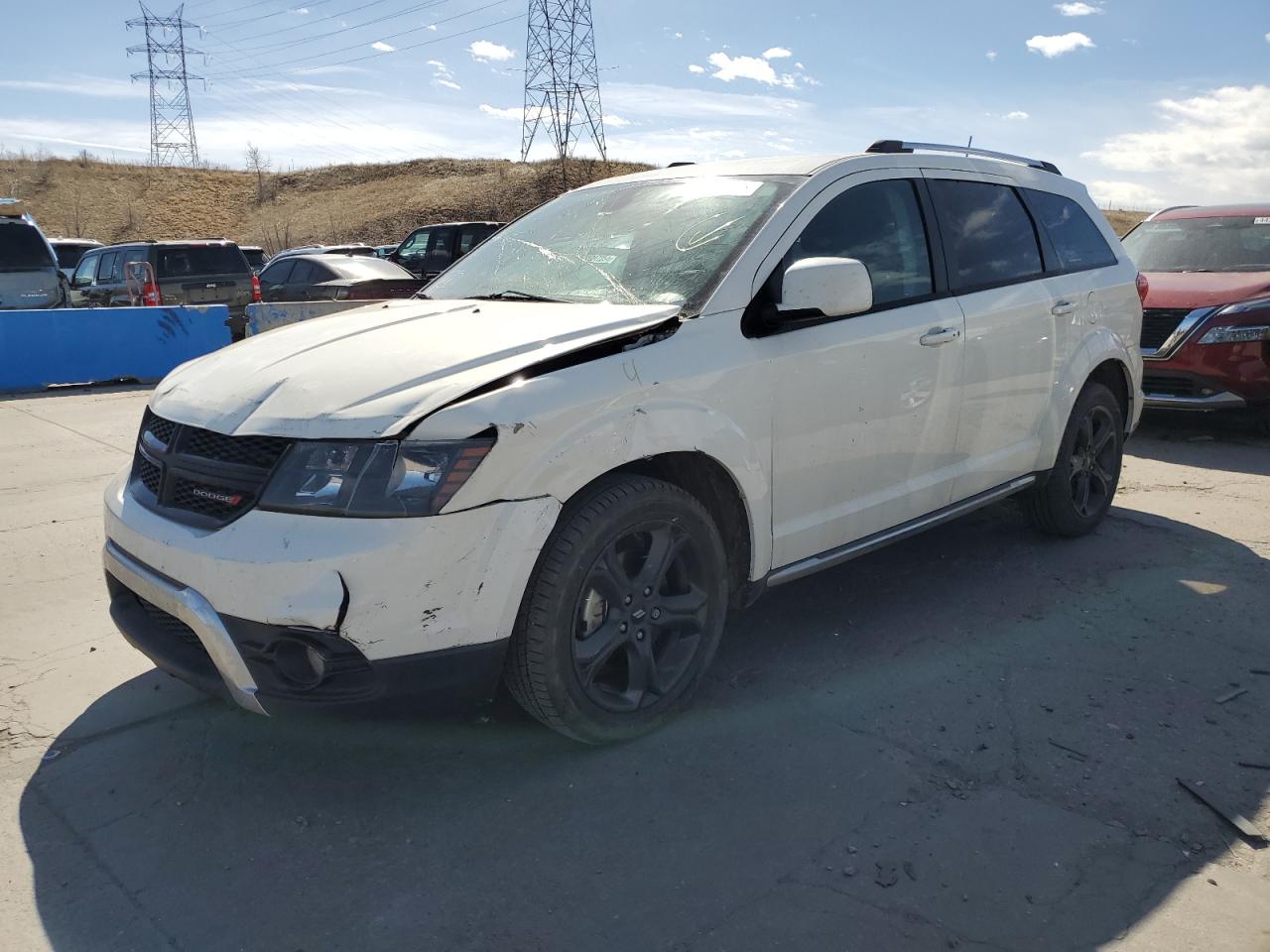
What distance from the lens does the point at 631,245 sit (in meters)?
3.68

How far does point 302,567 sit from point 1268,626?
3881mm

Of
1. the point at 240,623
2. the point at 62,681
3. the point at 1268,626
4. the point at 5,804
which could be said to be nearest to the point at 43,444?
the point at 62,681

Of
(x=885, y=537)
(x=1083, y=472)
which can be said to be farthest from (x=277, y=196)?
(x=885, y=537)

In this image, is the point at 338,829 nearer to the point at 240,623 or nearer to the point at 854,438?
the point at 240,623

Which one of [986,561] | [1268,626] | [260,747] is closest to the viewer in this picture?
[260,747]

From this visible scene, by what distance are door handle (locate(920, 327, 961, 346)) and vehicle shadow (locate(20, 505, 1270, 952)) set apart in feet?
3.92

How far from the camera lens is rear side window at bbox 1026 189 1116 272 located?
191 inches

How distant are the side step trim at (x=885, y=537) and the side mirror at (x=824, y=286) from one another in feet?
2.97

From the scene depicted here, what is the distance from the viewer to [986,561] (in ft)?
16.3

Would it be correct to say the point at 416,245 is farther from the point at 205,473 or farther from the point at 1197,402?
the point at 205,473

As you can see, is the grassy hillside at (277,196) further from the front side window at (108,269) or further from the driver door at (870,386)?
the driver door at (870,386)

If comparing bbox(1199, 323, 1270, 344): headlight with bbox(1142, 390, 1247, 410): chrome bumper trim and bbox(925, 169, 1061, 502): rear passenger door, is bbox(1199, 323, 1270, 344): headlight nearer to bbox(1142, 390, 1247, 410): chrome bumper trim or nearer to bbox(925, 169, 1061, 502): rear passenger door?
bbox(1142, 390, 1247, 410): chrome bumper trim

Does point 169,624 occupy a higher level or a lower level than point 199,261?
lower

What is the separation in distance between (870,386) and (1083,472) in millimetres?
2173
